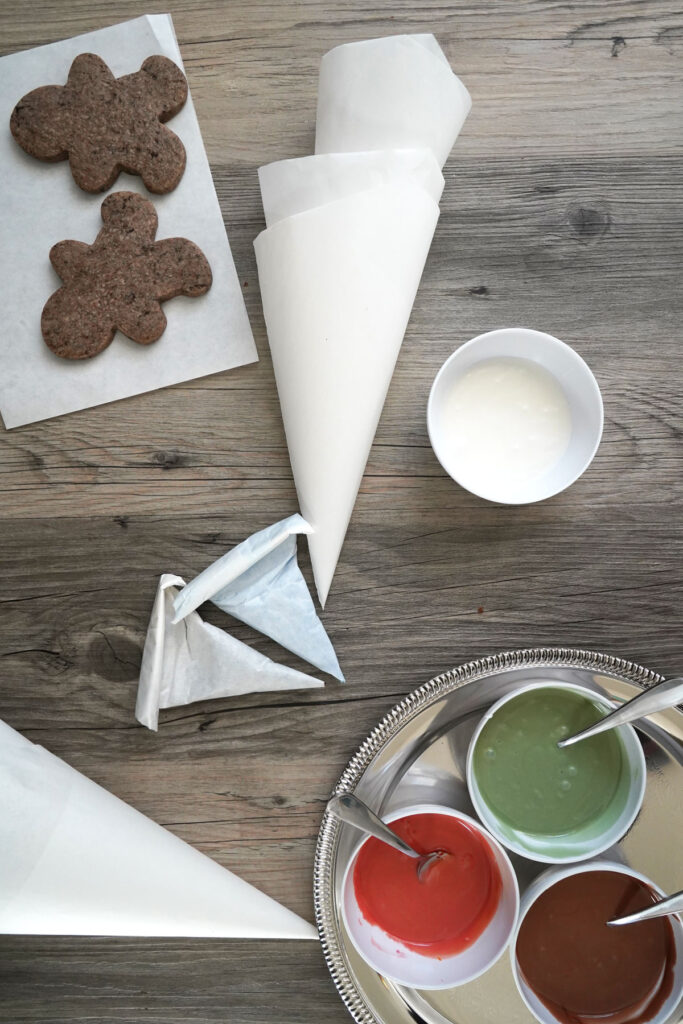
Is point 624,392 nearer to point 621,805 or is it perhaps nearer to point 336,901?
point 621,805

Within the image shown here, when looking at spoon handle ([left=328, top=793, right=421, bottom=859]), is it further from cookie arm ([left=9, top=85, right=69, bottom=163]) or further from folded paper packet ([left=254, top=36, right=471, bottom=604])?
cookie arm ([left=9, top=85, right=69, bottom=163])

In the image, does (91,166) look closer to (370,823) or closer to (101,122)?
(101,122)

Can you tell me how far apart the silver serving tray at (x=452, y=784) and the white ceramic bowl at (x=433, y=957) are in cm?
7

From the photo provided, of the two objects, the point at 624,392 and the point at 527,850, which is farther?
the point at 624,392

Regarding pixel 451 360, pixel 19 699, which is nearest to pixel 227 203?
pixel 451 360

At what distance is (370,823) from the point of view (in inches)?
32.9

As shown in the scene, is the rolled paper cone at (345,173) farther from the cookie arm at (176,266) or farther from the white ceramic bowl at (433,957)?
the white ceramic bowl at (433,957)

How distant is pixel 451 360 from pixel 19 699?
69cm

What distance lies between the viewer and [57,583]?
98cm

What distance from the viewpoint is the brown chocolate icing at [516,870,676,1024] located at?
35.0 inches

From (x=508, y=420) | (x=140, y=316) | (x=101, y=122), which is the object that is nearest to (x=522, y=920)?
(x=508, y=420)

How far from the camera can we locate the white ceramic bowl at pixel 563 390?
2.94 ft

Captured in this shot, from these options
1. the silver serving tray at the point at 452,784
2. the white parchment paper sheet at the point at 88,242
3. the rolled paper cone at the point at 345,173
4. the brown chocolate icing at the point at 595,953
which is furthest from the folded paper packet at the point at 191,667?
the rolled paper cone at the point at 345,173

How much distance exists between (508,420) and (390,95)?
40 cm
